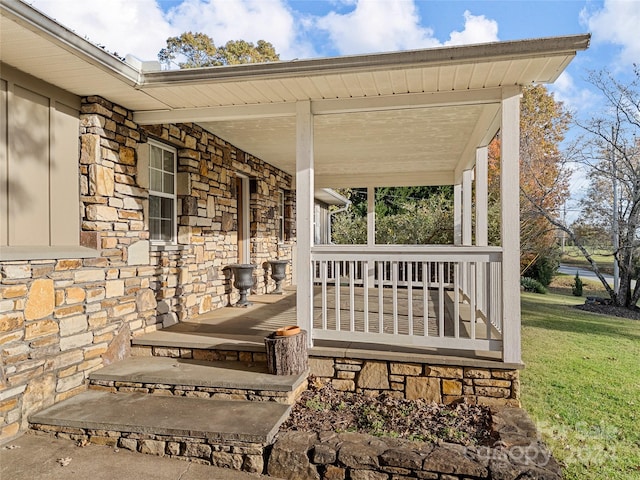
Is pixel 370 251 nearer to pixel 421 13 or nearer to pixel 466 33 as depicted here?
pixel 421 13

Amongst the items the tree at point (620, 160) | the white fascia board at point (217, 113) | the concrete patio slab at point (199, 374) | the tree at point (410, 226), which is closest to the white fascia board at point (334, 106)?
the white fascia board at point (217, 113)

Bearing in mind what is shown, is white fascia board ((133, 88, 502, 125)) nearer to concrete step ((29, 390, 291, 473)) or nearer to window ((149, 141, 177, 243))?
window ((149, 141, 177, 243))

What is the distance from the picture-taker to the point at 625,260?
12.0m

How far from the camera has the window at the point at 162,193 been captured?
5.12 metres

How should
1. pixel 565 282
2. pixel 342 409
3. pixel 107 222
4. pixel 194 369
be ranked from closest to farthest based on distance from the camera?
pixel 342 409 < pixel 194 369 < pixel 107 222 < pixel 565 282

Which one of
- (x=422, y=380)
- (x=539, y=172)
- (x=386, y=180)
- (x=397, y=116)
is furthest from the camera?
(x=539, y=172)

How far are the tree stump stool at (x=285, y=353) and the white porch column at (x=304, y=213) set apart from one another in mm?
346

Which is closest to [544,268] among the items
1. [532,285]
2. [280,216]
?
[532,285]

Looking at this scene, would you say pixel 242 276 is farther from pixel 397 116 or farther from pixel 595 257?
pixel 595 257

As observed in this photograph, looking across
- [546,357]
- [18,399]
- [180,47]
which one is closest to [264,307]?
[18,399]

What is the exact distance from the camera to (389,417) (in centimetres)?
354

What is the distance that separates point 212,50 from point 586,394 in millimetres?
20032

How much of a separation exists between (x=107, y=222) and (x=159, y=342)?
129 centimetres

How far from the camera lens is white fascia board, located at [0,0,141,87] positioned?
2.64m
